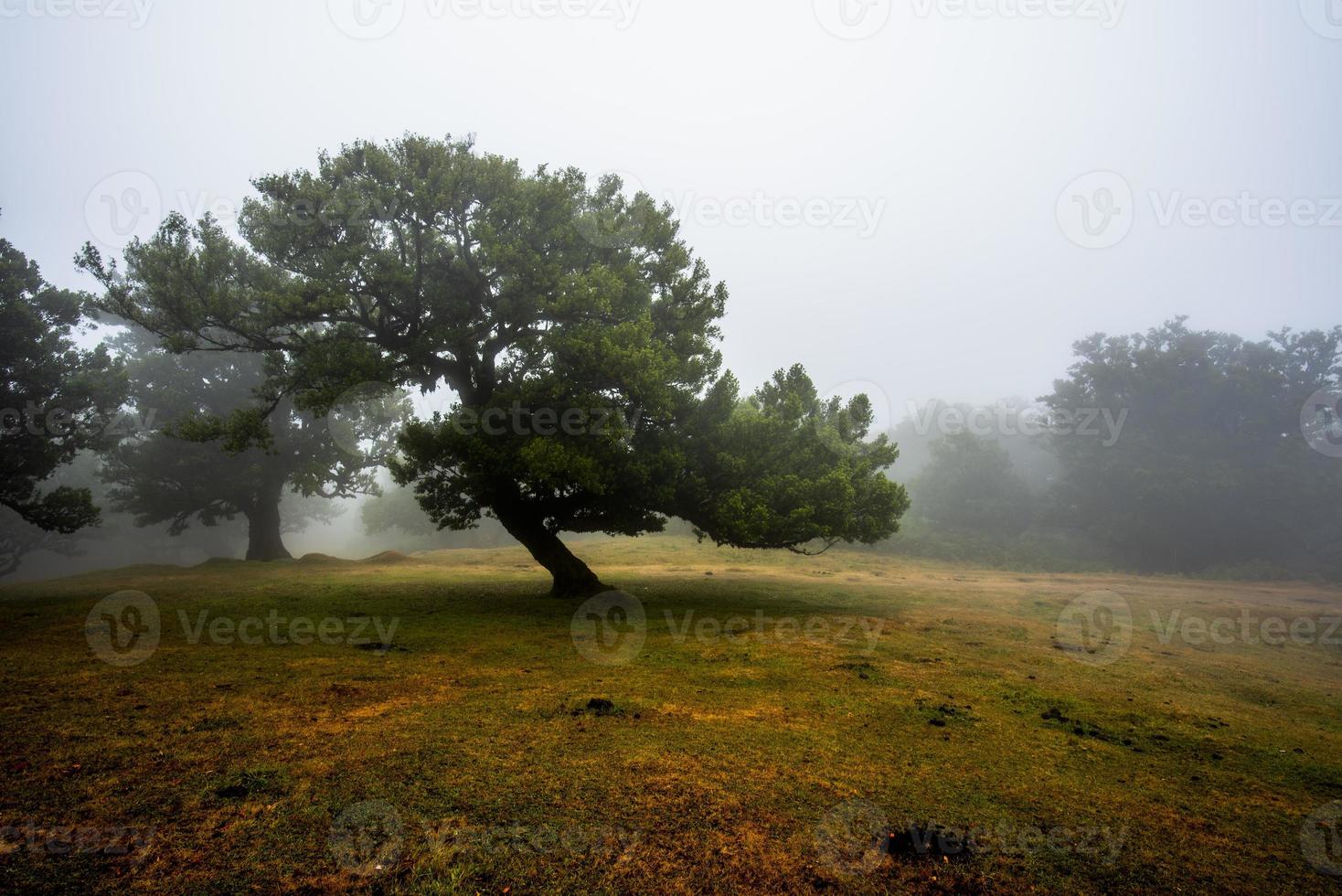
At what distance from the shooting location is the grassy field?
309 centimetres

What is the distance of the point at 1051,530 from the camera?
149ft

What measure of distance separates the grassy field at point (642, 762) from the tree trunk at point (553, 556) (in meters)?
4.25

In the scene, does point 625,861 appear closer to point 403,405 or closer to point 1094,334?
point 403,405
